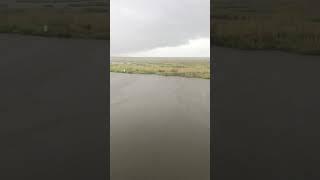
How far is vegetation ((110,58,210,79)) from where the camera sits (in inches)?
162

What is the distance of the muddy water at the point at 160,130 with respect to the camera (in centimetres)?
283

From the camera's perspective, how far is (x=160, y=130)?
3.18m
